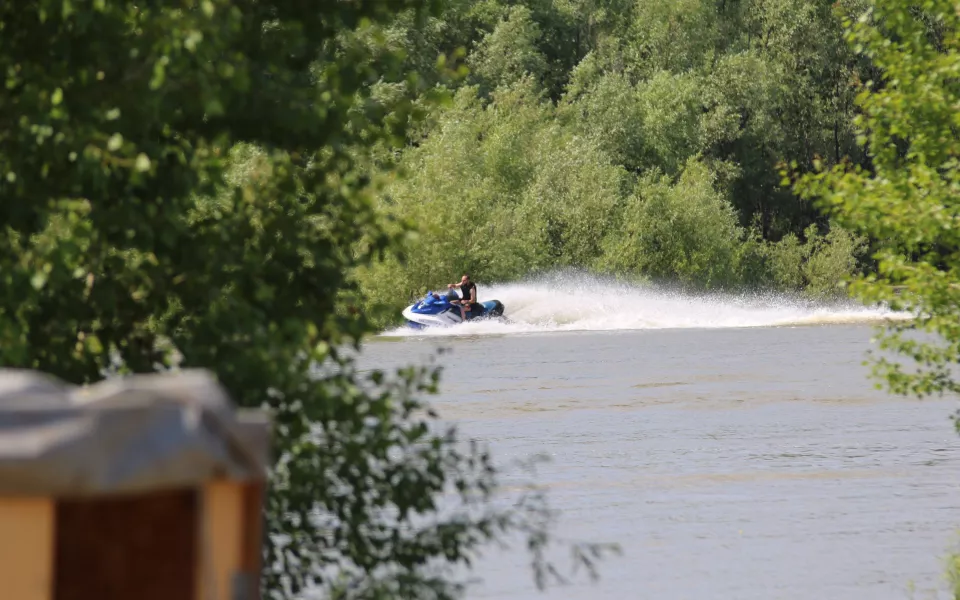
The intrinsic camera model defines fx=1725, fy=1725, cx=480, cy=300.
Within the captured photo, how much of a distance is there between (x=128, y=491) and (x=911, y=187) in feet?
27.6

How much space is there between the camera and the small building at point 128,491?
2.63 metres

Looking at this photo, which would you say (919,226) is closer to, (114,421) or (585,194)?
(114,421)

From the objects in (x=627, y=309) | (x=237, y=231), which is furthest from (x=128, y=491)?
(x=627, y=309)

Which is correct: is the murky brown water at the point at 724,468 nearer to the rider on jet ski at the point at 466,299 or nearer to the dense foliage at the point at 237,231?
the dense foliage at the point at 237,231

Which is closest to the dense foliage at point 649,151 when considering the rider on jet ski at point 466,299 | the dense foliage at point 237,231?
the rider on jet ski at point 466,299

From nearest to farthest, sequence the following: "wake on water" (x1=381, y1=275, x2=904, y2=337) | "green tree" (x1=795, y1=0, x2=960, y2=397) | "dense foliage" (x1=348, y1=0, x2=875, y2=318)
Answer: "green tree" (x1=795, y1=0, x2=960, y2=397) → "wake on water" (x1=381, y1=275, x2=904, y2=337) → "dense foliage" (x1=348, y1=0, x2=875, y2=318)

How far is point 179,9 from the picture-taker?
232 inches

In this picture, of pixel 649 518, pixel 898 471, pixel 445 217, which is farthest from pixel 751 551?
pixel 445 217

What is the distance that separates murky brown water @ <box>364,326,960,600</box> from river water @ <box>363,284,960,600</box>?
0.03 meters

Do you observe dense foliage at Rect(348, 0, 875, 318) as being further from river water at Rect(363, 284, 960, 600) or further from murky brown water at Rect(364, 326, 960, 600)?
murky brown water at Rect(364, 326, 960, 600)

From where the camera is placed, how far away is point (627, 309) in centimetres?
5344

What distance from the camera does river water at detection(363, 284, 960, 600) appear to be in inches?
551

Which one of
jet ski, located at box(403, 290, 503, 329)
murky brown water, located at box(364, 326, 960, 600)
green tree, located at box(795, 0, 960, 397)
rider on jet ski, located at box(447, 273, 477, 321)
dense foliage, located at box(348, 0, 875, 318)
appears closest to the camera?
green tree, located at box(795, 0, 960, 397)

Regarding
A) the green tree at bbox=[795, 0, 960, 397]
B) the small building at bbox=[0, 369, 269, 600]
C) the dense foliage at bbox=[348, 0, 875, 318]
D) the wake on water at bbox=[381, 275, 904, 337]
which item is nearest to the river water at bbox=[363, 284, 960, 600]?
the green tree at bbox=[795, 0, 960, 397]
